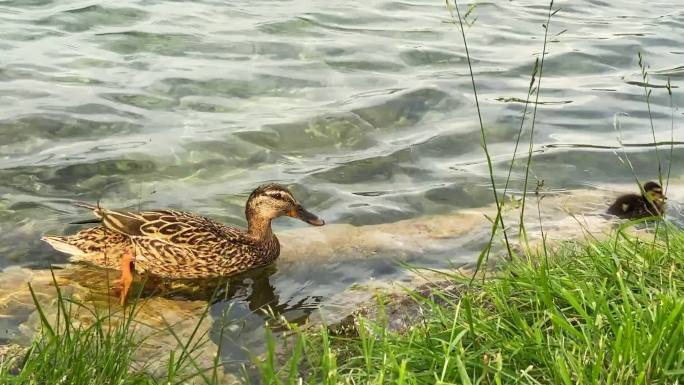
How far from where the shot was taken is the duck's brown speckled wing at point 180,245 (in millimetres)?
6363

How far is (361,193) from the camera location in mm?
7777

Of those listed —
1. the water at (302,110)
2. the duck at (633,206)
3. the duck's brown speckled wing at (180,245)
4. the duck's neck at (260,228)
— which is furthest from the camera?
the water at (302,110)

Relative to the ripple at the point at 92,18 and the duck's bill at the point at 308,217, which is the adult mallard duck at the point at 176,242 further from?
the ripple at the point at 92,18

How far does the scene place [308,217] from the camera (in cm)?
693

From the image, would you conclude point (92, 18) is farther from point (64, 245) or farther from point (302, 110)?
point (64, 245)

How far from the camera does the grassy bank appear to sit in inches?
119

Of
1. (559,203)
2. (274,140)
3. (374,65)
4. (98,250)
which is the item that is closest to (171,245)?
(98,250)

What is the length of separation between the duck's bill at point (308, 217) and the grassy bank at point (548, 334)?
2.53 metres

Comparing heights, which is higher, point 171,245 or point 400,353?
point 400,353

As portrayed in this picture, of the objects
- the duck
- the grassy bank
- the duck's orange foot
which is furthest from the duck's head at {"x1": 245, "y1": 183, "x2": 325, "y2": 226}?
the grassy bank

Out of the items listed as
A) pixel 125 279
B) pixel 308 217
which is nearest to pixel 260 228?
pixel 308 217

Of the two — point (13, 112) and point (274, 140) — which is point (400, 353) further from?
point (13, 112)

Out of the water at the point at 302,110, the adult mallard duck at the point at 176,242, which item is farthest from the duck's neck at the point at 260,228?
the water at the point at 302,110

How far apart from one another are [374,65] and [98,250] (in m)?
5.85
